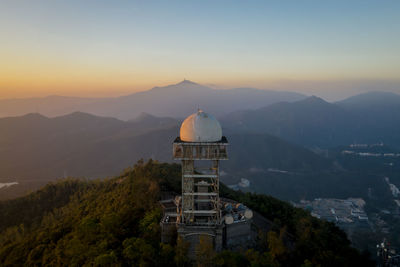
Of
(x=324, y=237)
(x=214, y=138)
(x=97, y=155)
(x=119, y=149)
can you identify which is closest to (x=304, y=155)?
(x=119, y=149)

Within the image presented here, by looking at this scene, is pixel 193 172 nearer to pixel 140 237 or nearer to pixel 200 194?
pixel 200 194

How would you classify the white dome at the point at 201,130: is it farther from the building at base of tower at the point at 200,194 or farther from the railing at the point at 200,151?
the railing at the point at 200,151

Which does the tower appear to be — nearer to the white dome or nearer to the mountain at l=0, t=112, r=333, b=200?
the white dome

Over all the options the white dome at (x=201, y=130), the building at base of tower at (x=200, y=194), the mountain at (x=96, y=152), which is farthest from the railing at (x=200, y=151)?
the mountain at (x=96, y=152)

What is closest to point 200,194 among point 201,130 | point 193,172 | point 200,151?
point 193,172

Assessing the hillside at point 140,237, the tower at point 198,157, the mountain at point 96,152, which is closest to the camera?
the hillside at point 140,237

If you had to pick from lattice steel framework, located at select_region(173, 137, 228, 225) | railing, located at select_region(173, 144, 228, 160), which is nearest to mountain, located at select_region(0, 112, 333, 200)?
lattice steel framework, located at select_region(173, 137, 228, 225)

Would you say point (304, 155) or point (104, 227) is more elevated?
point (104, 227)

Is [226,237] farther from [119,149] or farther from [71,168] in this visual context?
[119,149]
